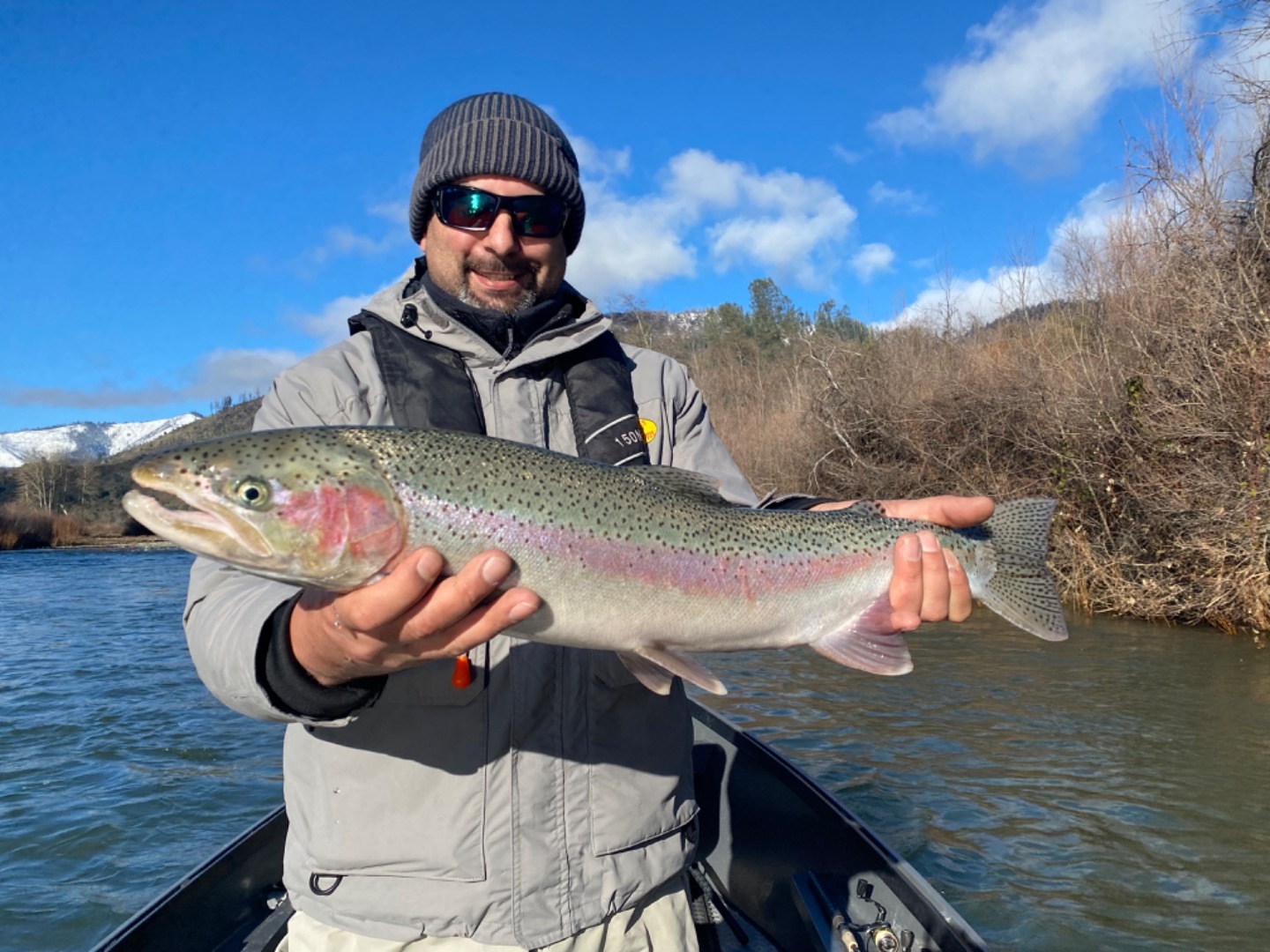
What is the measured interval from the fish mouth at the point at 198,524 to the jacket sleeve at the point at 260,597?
0.16 m

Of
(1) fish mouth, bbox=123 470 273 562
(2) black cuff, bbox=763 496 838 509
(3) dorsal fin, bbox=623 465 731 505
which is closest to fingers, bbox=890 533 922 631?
(2) black cuff, bbox=763 496 838 509

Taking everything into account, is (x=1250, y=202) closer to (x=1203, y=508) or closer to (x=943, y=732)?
(x=1203, y=508)

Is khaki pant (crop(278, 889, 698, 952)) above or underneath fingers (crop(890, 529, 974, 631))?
underneath

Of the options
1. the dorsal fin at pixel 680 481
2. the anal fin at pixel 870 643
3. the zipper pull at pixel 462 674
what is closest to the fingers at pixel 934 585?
the anal fin at pixel 870 643

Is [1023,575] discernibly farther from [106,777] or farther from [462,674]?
[106,777]

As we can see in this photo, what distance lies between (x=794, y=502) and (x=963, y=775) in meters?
5.95

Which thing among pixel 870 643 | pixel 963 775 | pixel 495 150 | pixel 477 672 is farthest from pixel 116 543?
pixel 870 643

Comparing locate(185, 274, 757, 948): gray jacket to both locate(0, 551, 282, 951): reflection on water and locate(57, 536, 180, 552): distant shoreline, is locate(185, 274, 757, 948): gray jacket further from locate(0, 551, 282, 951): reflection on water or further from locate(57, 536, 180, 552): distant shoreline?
locate(57, 536, 180, 552): distant shoreline

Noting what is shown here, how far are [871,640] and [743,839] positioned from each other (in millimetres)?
2440

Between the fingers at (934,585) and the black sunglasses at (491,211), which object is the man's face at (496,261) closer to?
the black sunglasses at (491,211)

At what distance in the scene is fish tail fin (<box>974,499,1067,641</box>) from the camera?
3232 mm

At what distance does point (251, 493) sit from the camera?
2240mm

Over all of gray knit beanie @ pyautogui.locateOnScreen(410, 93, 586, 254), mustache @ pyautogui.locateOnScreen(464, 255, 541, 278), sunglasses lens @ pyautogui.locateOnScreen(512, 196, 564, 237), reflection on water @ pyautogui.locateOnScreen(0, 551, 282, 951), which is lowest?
reflection on water @ pyautogui.locateOnScreen(0, 551, 282, 951)

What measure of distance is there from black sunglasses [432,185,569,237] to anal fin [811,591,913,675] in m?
1.72
